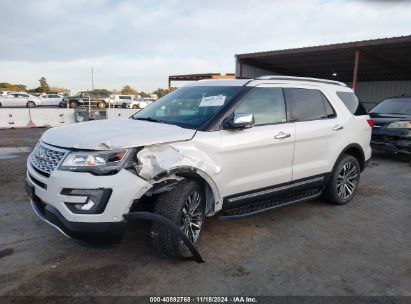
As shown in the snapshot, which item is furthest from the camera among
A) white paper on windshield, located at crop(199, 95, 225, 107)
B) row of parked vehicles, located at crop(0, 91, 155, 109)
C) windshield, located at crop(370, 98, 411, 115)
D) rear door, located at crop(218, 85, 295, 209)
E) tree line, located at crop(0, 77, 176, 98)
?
tree line, located at crop(0, 77, 176, 98)

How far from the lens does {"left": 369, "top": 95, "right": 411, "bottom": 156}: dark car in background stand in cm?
837

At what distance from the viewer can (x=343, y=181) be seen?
5.29 meters

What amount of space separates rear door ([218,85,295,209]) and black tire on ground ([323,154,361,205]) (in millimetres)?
1049

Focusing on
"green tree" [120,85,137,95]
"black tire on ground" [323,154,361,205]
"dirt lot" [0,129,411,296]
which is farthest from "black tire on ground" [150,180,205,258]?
"green tree" [120,85,137,95]

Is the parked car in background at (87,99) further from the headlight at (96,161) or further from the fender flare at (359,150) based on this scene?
the headlight at (96,161)

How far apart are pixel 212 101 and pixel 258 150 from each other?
2.44 feet

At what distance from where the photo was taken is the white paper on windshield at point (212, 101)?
13.0 ft

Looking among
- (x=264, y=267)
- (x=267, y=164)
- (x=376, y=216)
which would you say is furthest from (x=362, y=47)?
(x=264, y=267)

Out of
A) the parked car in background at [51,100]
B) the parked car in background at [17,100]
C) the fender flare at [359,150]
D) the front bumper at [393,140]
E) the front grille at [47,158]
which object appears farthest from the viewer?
the parked car in background at [51,100]

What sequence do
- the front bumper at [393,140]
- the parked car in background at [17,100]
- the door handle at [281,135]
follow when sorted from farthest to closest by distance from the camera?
the parked car in background at [17,100] → the front bumper at [393,140] → the door handle at [281,135]

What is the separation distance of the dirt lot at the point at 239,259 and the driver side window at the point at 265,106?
4.27 feet

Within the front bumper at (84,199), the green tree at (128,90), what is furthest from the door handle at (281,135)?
the green tree at (128,90)

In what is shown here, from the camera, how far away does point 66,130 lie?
3562 mm

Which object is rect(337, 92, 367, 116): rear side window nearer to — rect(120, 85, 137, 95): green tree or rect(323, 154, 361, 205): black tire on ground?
rect(323, 154, 361, 205): black tire on ground
